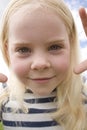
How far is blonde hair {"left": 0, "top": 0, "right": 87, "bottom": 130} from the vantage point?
143cm

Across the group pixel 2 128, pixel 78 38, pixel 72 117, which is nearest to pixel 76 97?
pixel 72 117

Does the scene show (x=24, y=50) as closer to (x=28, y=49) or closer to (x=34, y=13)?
(x=28, y=49)

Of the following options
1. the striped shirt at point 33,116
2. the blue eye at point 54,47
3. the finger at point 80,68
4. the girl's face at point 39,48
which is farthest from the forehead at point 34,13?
the striped shirt at point 33,116

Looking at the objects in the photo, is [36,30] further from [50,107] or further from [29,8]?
[50,107]

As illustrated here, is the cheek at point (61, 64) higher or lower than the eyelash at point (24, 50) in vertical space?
lower

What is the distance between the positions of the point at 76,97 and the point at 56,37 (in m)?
0.33

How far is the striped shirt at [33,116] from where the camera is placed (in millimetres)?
1481

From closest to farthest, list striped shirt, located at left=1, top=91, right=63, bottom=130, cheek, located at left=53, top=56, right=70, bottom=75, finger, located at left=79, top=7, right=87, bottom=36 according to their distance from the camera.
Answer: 1. finger, located at left=79, top=7, right=87, bottom=36
2. cheek, located at left=53, top=56, right=70, bottom=75
3. striped shirt, located at left=1, top=91, right=63, bottom=130

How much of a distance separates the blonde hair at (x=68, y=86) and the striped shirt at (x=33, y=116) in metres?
0.03

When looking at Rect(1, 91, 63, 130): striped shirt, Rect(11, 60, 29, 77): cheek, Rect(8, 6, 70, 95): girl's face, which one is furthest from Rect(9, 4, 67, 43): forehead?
Rect(1, 91, 63, 130): striped shirt

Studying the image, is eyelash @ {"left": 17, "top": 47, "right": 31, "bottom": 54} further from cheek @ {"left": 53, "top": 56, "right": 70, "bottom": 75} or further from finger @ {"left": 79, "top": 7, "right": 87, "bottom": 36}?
finger @ {"left": 79, "top": 7, "right": 87, "bottom": 36}

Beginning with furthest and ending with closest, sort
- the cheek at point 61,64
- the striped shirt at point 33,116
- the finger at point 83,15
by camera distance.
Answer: the striped shirt at point 33,116 < the cheek at point 61,64 < the finger at point 83,15

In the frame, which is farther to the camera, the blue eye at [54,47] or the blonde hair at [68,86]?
the blonde hair at [68,86]

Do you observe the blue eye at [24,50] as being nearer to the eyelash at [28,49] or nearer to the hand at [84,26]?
the eyelash at [28,49]
